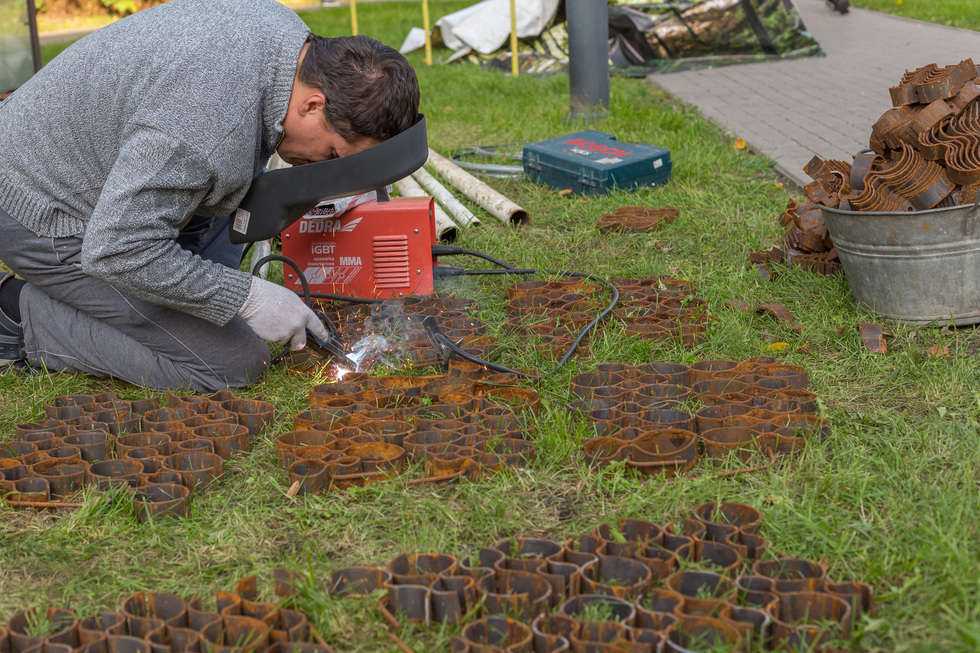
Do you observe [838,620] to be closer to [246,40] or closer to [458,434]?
[458,434]

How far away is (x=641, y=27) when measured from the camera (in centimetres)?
1035

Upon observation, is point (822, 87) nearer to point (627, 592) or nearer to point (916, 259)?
point (916, 259)

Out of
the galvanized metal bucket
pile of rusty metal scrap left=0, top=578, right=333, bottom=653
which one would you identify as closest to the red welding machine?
the galvanized metal bucket

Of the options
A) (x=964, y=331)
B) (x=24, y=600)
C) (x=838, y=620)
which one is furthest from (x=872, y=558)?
(x=24, y=600)

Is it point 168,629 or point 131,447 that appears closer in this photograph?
point 168,629

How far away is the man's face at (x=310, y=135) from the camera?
312 centimetres

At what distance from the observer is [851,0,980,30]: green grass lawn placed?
11.5 m

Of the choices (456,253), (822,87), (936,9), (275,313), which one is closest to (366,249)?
(456,253)

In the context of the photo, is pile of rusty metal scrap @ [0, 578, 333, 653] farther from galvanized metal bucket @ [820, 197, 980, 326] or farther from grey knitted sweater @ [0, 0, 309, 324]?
galvanized metal bucket @ [820, 197, 980, 326]

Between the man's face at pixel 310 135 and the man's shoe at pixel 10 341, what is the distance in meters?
1.30

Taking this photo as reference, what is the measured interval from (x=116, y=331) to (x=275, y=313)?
62 cm

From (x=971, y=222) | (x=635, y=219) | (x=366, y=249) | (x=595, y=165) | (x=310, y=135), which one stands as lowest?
(x=635, y=219)

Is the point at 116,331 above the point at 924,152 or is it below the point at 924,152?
below

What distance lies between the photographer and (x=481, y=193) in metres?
5.71
